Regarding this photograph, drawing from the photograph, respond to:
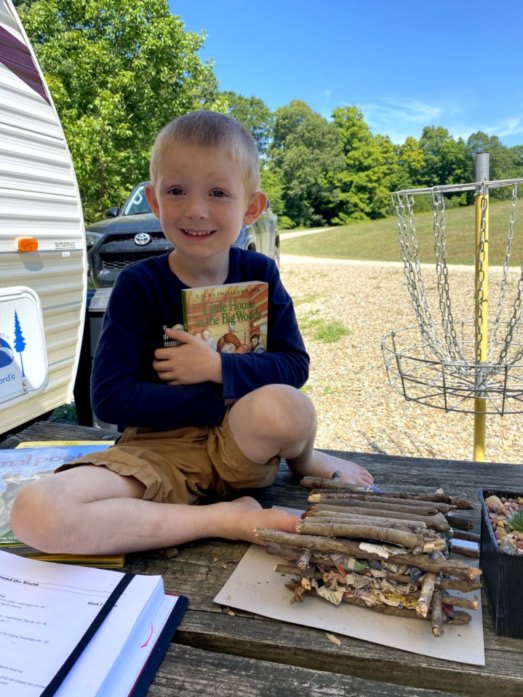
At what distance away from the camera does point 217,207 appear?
1.49 meters

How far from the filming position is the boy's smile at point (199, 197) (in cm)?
146

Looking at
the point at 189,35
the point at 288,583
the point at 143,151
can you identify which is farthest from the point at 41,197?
the point at 189,35

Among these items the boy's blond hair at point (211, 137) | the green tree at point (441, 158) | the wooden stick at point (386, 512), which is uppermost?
the green tree at point (441, 158)

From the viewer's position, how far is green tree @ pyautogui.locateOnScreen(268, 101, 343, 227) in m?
37.1

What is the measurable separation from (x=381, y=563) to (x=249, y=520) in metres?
0.33

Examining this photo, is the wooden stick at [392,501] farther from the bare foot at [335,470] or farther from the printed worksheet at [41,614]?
the printed worksheet at [41,614]

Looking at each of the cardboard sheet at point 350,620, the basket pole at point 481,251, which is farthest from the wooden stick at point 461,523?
the basket pole at point 481,251

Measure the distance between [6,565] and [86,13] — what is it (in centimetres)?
1252

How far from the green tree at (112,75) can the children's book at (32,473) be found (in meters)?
9.77

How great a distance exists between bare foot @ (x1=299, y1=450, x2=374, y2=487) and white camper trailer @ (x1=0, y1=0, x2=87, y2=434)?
149cm

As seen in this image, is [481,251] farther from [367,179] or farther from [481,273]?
[367,179]

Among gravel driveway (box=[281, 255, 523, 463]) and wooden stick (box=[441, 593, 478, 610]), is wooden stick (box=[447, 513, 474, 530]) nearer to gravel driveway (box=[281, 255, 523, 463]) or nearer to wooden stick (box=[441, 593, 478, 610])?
wooden stick (box=[441, 593, 478, 610])

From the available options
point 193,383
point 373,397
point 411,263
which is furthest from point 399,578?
point 373,397

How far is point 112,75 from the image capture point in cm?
1143
